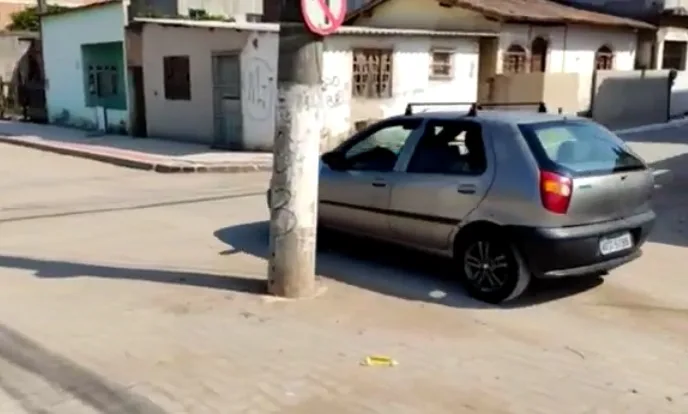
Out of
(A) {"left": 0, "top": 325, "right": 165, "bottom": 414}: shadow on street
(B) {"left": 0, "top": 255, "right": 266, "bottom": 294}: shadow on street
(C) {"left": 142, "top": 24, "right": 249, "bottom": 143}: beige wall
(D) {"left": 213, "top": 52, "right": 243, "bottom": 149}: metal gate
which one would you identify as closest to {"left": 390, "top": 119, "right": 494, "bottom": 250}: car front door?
(B) {"left": 0, "top": 255, "right": 266, "bottom": 294}: shadow on street

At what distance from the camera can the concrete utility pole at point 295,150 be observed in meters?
6.00

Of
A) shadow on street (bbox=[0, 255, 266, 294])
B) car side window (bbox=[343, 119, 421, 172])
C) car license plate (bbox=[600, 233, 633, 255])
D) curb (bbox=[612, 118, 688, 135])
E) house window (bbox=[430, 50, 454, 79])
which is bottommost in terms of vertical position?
shadow on street (bbox=[0, 255, 266, 294])

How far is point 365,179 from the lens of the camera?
7.25 m

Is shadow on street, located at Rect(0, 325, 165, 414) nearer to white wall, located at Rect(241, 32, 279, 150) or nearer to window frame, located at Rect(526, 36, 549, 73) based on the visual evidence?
white wall, located at Rect(241, 32, 279, 150)

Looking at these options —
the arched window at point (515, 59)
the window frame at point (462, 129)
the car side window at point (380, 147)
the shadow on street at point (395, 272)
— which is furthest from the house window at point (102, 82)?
the window frame at point (462, 129)

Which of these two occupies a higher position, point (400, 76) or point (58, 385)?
point (400, 76)

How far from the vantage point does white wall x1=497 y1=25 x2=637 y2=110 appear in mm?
23594

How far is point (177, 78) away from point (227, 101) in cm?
251

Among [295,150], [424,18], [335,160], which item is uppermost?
[424,18]

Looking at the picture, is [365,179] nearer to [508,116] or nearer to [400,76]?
[508,116]

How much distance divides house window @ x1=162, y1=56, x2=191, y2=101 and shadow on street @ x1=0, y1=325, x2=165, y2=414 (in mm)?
15579

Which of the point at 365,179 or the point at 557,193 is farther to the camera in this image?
the point at 365,179

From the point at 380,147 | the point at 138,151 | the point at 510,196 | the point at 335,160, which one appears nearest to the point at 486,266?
the point at 510,196

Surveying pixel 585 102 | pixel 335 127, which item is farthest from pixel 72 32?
pixel 585 102
